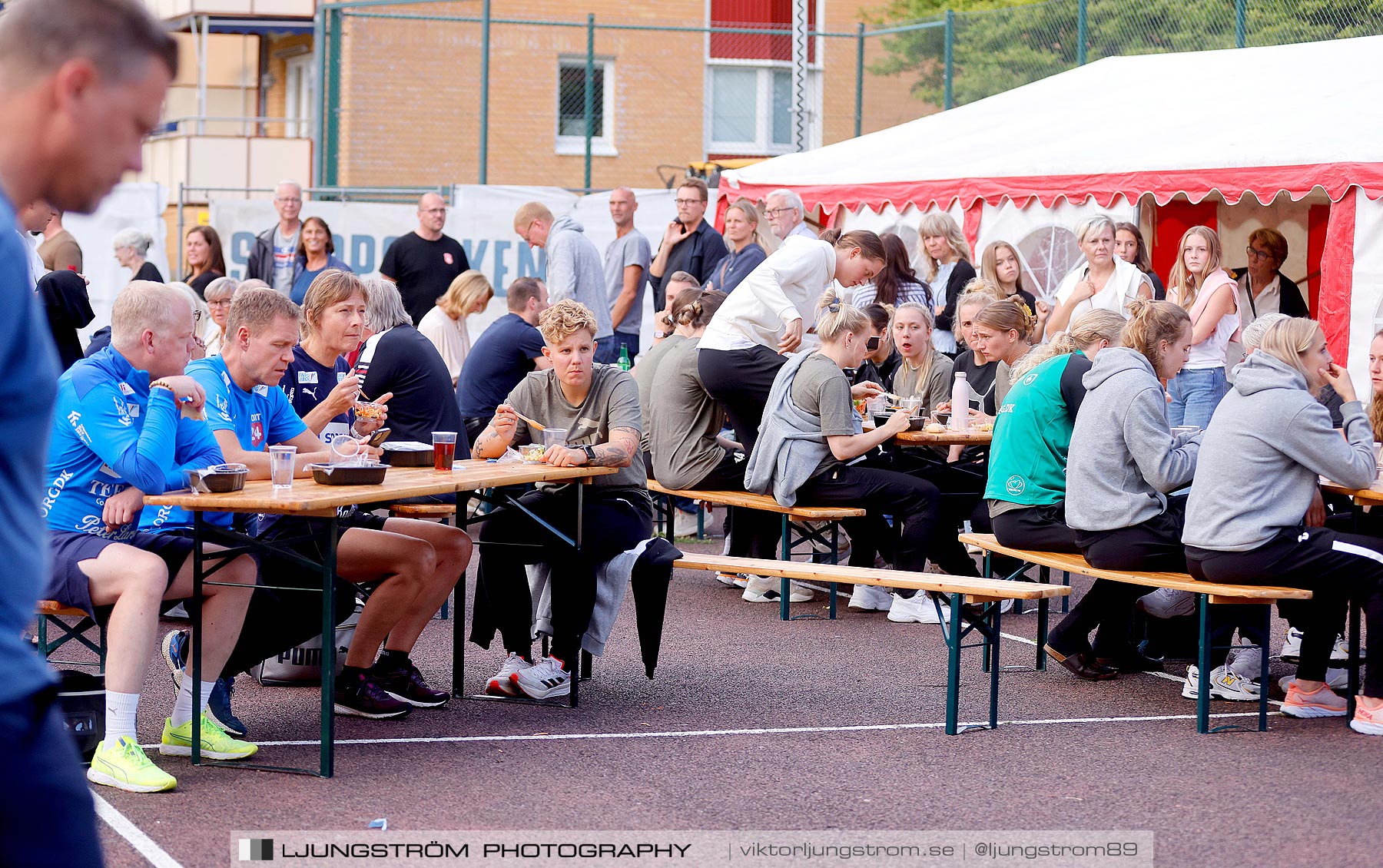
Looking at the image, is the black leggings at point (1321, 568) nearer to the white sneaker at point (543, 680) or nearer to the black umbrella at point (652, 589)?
the black umbrella at point (652, 589)

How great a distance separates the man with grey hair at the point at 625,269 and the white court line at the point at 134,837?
8.77 m

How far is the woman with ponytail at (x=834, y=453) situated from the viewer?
7.42 m

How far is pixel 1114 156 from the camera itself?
11.5 m

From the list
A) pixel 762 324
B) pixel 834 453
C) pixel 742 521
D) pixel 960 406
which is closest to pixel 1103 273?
pixel 960 406

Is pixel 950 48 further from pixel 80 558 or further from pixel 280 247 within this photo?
pixel 80 558

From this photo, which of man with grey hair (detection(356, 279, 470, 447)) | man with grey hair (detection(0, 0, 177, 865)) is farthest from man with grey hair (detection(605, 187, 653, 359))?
man with grey hair (detection(0, 0, 177, 865))

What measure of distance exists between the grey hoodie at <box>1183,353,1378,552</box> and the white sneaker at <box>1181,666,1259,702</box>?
80cm

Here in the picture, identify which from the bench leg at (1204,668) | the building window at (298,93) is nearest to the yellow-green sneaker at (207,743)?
the bench leg at (1204,668)

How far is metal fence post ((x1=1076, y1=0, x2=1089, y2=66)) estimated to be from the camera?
57.9ft

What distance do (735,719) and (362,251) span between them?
38.9ft

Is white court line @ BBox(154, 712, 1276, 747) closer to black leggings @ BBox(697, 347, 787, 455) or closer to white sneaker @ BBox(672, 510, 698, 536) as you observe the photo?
black leggings @ BBox(697, 347, 787, 455)

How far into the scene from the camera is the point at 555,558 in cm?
584

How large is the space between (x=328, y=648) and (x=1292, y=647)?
436 cm

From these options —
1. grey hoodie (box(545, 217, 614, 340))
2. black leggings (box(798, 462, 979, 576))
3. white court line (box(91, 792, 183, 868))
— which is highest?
grey hoodie (box(545, 217, 614, 340))
